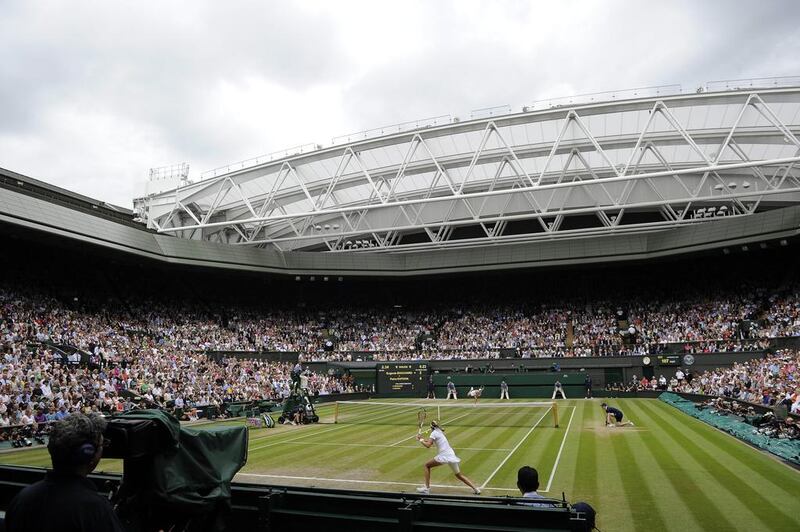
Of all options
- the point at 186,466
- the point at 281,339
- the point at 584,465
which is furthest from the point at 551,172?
the point at 186,466

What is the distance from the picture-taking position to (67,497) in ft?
11.1

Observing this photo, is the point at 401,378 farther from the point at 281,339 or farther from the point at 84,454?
the point at 84,454

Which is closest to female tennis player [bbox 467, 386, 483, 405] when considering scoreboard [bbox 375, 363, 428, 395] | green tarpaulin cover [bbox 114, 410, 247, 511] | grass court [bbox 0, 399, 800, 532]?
scoreboard [bbox 375, 363, 428, 395]

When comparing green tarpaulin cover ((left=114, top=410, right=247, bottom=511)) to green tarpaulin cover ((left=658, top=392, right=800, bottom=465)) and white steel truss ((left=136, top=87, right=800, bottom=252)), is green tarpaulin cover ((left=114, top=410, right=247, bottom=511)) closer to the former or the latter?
green tarpaulin cover ((left=658, top=392, right=800, bottom=465))

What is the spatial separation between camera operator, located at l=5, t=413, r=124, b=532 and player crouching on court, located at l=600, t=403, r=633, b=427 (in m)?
22.8

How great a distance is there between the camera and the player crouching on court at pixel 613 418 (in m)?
23.0

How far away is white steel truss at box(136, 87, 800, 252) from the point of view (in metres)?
34.1

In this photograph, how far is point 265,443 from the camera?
21.7 metres

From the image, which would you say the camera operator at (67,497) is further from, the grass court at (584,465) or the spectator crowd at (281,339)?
the spectator crowd at (281,339)

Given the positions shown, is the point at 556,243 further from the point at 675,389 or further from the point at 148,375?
the point at 148,375

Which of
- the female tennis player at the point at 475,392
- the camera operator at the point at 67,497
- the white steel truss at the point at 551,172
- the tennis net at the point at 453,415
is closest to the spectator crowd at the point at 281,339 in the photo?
the female tennis player at the point at 475,392

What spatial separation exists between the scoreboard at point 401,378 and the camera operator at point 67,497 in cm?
4321

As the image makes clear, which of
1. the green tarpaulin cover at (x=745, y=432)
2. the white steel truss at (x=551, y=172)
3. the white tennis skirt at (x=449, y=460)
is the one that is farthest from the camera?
the white steel truss at (x=551, y=172)

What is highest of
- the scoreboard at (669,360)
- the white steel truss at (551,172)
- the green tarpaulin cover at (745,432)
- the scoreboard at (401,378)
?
the white steel truss at (551,172)
